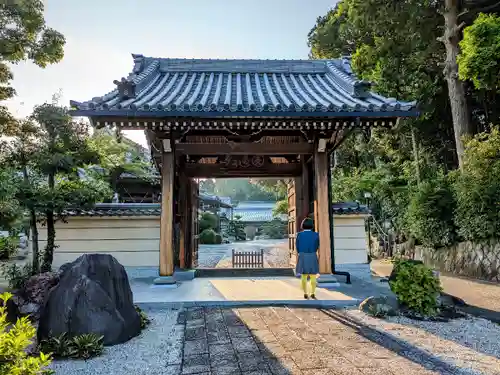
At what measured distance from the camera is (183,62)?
406 inches

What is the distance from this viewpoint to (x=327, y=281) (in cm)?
700

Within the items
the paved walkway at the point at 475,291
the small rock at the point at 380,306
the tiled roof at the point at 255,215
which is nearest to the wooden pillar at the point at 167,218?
the small rock at the point at 380,306

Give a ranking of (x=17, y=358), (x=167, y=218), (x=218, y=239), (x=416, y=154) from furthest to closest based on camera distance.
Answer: (x=218, y=239) → (x=416, y=154) → (x=167, y=218) → (x=17, y=358)

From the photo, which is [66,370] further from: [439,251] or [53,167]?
[439,251]

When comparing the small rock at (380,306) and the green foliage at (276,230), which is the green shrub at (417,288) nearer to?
the small rock at (380,306)

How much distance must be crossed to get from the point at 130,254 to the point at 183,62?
19.1ft

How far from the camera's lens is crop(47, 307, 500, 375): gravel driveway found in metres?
3.17

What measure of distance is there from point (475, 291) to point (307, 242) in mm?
4658

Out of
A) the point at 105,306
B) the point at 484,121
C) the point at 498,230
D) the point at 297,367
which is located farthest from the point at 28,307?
the point at 484,121

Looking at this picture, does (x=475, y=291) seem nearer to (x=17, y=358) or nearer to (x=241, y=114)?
(x=241, y=114)

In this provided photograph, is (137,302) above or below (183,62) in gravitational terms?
below

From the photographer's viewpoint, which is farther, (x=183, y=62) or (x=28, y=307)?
(x=183, y=62)

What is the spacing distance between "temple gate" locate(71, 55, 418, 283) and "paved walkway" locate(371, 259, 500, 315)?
9.18 ft

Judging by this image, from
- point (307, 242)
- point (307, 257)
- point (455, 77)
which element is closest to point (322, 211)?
point (307, 242)
